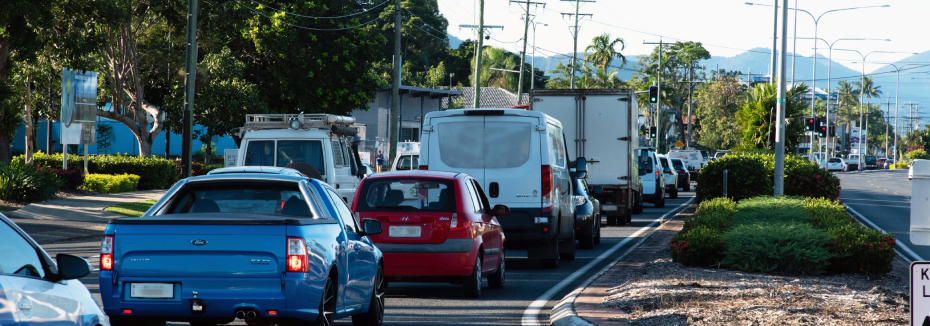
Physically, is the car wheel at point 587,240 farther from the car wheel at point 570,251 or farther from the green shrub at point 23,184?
the green shrub at point 23,184

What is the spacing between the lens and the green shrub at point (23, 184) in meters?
23.3

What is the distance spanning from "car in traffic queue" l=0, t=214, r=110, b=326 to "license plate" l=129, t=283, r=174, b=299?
1461mm

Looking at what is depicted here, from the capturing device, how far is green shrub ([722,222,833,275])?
1253 centimetres

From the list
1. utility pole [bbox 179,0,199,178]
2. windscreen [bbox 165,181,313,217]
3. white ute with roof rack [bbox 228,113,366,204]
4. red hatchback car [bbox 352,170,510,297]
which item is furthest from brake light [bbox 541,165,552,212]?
utility pole [bbox 179,0,199,178]

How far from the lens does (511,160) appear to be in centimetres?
1412

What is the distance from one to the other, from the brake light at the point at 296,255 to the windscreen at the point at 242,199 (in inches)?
31.7

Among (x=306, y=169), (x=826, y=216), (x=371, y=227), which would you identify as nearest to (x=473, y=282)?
(x=371, y=227)

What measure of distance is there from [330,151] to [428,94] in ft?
146

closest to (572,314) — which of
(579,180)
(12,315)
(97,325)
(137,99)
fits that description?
(97,325)

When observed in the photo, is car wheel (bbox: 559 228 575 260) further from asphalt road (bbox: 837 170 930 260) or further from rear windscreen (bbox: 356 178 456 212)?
asphalt road (bbox: 837 170 930 260)

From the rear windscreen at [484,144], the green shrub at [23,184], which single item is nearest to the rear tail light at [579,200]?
the rear windscreen at [484,144]

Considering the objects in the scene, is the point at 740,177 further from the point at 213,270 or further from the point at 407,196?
the point at 213,270

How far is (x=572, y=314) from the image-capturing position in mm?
9297

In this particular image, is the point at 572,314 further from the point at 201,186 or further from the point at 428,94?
the point at 428,94
